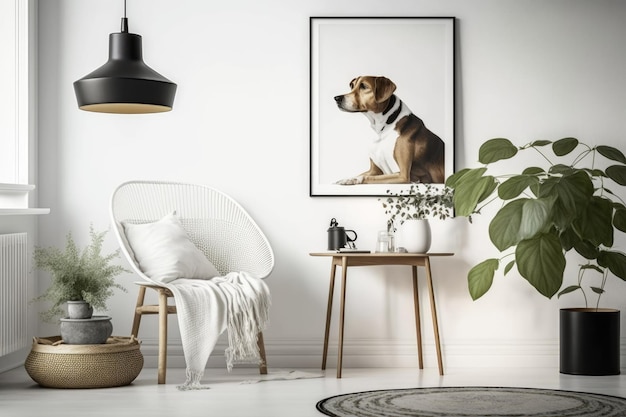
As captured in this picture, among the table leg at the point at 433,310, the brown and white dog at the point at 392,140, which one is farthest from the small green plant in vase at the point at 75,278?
the table leg at the point at 433,310

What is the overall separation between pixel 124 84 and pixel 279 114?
1721mm

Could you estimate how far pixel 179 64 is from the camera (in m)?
5.04

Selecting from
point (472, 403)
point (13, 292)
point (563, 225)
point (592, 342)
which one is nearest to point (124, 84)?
point (13, 292)

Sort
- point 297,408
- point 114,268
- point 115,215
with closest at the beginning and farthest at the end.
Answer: point 297,408
point 114,268
point 115,215

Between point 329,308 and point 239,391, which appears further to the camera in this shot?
point 329,308

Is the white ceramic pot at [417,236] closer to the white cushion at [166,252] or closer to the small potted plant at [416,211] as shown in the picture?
the small potted plant at [416,211]

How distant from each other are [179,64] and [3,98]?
0.95 metres

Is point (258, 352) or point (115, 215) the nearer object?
point (258, 352)

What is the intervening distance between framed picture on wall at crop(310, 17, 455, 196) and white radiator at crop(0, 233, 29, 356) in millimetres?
1575

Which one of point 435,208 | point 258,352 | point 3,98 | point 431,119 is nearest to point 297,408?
point 258,352

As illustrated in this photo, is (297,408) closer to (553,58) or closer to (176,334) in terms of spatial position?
(176,334)

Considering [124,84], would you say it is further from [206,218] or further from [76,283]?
[206,218]

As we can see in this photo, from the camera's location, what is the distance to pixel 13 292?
4.49 metres

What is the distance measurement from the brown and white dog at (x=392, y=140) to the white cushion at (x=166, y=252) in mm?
925
